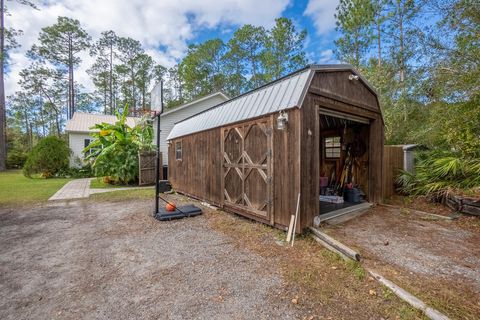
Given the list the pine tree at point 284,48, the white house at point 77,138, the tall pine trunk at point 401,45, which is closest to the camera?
the tall pine trunk at point 401,45

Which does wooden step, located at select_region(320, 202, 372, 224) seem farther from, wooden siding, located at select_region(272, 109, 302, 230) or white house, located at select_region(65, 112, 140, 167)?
white house, located at select_region(65, 112, 140, 167)

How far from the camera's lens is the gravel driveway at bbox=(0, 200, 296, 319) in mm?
2238

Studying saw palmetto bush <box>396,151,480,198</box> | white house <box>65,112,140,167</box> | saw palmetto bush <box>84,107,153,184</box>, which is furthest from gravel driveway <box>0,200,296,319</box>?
white house <box>65,112,140,167</box>

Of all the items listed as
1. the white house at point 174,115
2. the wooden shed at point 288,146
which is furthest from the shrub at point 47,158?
the wooden shed at point 288,146

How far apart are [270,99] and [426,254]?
3822mm

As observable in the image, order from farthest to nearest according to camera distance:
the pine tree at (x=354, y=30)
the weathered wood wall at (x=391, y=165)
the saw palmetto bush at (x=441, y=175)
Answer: the pine tree at (x=354, y=30) → the weathered wood wall at (x=391, y=165) → the saw palmetto bush at (x=441, y=175)

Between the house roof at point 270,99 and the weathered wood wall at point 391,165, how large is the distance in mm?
2399

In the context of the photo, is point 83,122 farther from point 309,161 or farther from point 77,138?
point 309,161

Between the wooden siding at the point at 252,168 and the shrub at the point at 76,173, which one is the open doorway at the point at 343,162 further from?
the shrub at the point at 76,173

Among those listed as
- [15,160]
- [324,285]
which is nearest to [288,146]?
[324,285]

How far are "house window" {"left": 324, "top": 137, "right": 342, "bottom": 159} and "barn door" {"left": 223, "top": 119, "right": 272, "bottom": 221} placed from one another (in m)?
4.32

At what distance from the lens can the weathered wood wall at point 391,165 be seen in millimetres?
7047

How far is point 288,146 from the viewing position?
4164mm

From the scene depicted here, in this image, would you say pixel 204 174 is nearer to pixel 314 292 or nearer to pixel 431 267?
pixel 314 292
